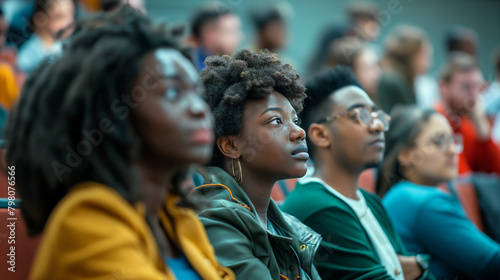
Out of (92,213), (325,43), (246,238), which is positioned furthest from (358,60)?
(92,213)

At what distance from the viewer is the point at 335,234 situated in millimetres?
2334

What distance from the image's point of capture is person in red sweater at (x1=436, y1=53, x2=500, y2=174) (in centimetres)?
457

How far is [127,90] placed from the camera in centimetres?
123

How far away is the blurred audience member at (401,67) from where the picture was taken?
4.91 m

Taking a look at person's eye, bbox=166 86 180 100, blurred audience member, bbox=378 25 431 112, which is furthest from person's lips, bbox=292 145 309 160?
blurred audience member, bbox=378 25 431 112

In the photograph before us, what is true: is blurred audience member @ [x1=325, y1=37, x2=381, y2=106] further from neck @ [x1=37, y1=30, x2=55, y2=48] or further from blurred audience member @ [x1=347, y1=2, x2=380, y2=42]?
neck @ [x1=37, y1=30, x2=55, y2=48]

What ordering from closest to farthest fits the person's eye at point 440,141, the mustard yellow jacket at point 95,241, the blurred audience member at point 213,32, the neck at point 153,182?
the mustard yellow jacket at point 95,241 < the neck at point 153,182 < the person's eye at point 440,141 < the blurred audience member at point 213,32

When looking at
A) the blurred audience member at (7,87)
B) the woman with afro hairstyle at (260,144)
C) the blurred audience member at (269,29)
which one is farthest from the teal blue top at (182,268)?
the blurred audience member at (269,29)

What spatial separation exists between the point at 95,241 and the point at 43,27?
11.3ft

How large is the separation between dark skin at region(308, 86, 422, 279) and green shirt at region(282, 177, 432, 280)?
122 mm

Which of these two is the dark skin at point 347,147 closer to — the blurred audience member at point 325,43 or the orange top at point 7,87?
the orange top at point 7,87

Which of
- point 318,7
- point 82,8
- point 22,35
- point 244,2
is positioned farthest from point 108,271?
point 318,7

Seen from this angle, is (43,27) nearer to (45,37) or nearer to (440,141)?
(45,37)

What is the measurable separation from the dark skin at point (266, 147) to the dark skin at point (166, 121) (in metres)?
0.74
